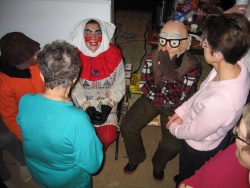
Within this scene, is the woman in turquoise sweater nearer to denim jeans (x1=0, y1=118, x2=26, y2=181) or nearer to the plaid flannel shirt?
denim jeans (x1=0, y1=118, x2=26, y2=181)

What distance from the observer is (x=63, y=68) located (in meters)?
1.22

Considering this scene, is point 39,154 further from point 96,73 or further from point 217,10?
point 217,10

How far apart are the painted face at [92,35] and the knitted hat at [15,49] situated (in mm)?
522

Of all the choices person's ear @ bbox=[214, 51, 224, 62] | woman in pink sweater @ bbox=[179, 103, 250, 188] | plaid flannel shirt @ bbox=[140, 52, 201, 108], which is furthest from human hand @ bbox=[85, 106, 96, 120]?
person's ear @ bbox=[214, 51, 224, 62]

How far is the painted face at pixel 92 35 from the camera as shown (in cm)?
210

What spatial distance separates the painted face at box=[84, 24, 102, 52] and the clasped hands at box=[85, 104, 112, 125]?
61cm

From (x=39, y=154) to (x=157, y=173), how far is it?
1.40 m

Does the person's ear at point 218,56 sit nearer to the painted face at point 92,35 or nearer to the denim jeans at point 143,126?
the denim jeans at point 143,126

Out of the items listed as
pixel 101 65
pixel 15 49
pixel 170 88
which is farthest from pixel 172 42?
pixel 15 49

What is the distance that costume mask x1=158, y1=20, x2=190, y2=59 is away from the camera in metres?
1.98

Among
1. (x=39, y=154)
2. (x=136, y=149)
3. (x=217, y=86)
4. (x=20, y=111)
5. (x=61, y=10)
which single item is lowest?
(x=136, y=149)

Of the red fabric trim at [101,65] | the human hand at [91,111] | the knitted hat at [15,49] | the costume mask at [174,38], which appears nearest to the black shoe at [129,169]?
the human hand at [91,111]

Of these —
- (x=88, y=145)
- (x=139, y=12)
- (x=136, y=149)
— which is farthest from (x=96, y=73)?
(x=139, y=12)

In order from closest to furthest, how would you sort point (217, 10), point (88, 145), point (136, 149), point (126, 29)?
point (88, 145)
point (136, 149)
point (217, 10)
point (126, 29)
